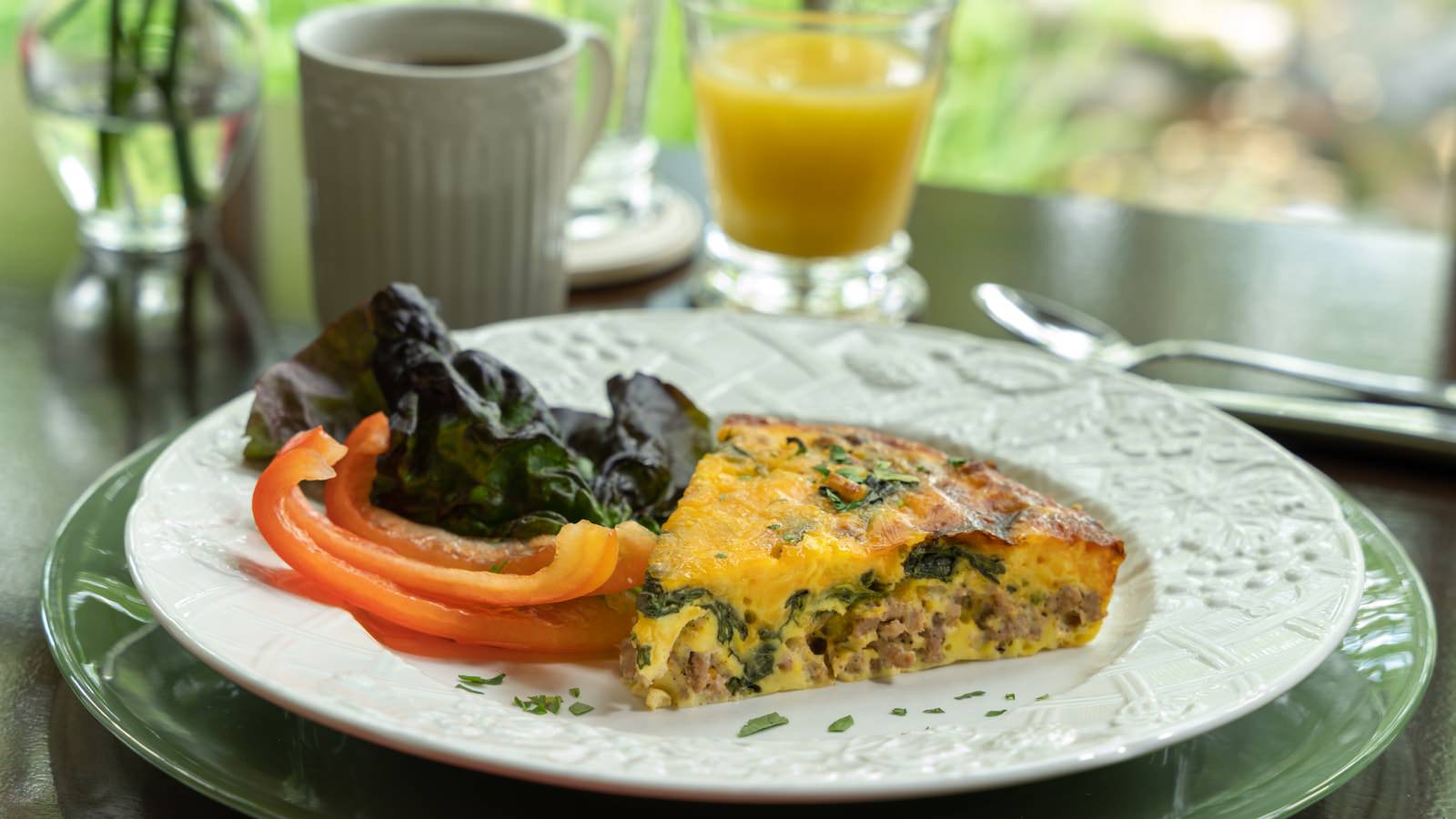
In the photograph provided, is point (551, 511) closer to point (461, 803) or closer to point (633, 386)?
point (633, 386)

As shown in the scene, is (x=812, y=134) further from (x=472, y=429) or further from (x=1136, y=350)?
(x=472, y=429)

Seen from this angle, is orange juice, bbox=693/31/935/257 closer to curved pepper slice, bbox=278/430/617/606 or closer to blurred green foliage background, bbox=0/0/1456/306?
curved pepper slice, bbox=278/430/617/606

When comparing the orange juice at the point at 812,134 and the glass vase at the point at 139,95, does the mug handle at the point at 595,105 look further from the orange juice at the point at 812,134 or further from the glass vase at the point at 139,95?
the glass vase at the point at 139,95

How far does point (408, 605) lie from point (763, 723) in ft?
1.22

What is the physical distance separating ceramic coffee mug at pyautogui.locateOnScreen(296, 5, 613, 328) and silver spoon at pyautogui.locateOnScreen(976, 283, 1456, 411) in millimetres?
765

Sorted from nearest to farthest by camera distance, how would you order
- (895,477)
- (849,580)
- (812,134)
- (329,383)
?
(849,580)
(895,477)
(329,383)
(812,134)

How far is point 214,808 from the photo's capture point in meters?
1.36

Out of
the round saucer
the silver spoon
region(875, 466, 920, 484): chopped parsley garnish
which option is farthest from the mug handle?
region(875, 466, 920, 484): chopped parsley garnish

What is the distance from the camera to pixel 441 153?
2.33m

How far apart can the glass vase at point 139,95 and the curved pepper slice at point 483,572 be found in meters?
1.20

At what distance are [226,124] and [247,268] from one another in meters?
0.30

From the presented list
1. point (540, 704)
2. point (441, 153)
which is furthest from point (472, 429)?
point (441, 153)

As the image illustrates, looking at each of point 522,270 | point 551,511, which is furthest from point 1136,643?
point 522,270

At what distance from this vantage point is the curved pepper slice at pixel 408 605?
1522 mm
